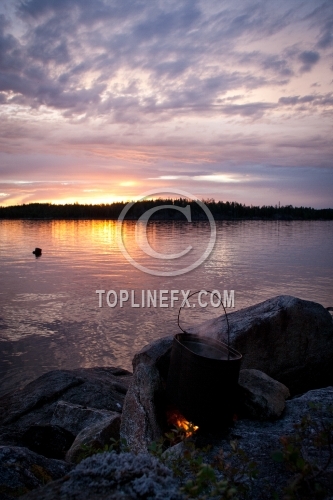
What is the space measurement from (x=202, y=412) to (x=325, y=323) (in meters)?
3.44

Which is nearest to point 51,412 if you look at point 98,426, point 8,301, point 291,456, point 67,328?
point 98,426

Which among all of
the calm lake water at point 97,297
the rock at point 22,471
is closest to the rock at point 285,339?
the rock at point 22,471

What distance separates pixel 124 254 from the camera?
3669 centimetres

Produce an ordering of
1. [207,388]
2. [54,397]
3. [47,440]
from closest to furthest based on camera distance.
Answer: [207,388] < [47,440] < [54,397]

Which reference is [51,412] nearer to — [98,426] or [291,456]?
[98,426]

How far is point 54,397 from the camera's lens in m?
7.64

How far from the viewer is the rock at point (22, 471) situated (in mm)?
3463

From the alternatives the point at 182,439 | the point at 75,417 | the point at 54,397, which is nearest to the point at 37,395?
the point at 54,397

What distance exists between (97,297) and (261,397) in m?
14.7

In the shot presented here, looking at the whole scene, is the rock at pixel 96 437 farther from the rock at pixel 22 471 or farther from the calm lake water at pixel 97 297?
the calm lake water at pixel 97 297

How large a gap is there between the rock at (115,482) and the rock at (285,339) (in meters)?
4.29

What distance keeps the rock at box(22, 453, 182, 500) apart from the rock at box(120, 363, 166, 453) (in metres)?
2.77

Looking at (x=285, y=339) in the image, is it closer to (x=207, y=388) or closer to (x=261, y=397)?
(x=261, y=397)

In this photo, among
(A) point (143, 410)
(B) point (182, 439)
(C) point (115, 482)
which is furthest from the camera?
(A) point (143, 410)
